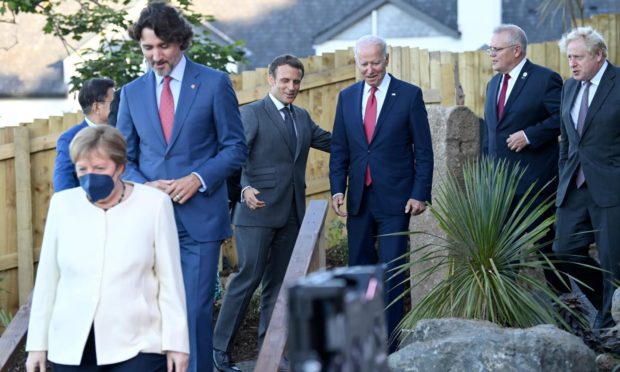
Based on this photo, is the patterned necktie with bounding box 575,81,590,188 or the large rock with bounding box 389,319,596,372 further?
the patterned necktie with bounding box 575,81,590,188

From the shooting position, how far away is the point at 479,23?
1454 inches

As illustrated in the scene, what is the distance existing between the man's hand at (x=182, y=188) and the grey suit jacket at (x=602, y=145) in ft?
9.29

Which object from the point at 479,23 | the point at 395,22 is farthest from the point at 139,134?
the point at 395,22

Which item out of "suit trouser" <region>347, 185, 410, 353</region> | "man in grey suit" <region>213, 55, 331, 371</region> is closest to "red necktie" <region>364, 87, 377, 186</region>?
"suit trouser" <region>347, 185, 410, 353</region>

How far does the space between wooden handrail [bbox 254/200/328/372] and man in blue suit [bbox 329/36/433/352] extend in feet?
1.91

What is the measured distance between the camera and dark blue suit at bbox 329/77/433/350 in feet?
26.5

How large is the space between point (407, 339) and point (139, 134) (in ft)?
6.18

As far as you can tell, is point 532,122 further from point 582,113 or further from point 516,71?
point 582,113

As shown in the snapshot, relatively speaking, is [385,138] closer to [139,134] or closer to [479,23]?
[139,134]

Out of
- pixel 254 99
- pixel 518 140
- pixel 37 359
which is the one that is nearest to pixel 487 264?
pixel 518 140

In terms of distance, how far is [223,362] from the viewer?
26.9 ft

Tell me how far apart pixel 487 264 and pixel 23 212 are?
511 centimetres

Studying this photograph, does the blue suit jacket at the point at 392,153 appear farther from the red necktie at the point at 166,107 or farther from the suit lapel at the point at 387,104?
the red necktie at the point at 166,107

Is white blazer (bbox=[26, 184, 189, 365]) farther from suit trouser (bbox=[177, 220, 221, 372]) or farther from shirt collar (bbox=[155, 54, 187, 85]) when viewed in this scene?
shirt collar (bbox=[155, 54, 187, 85])
